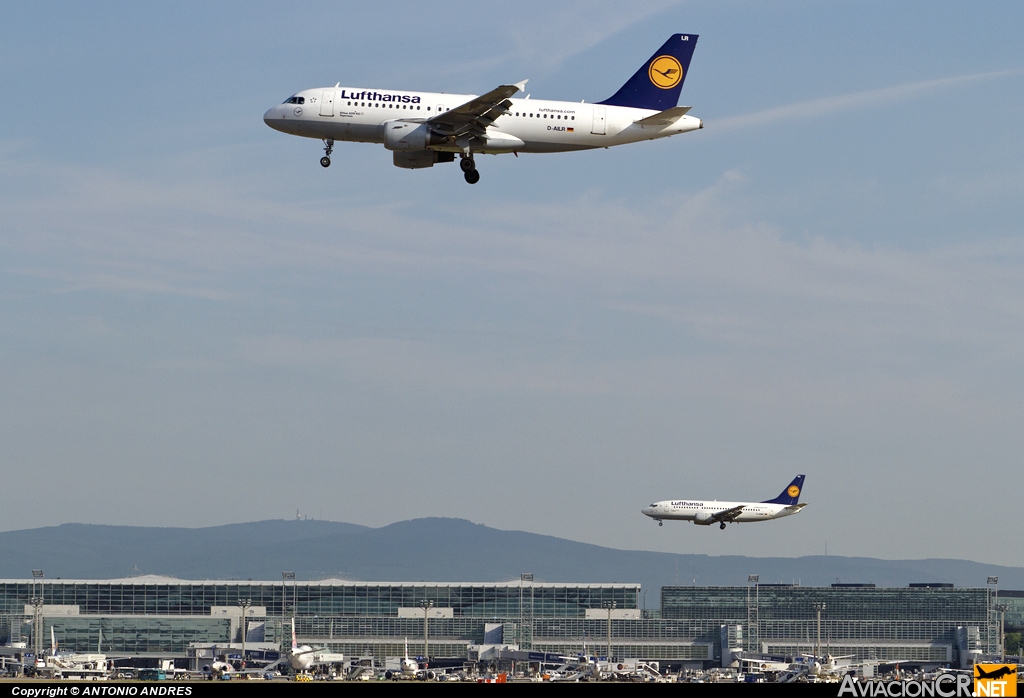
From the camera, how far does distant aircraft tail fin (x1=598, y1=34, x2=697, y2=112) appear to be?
81375 mm

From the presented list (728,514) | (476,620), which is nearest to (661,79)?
(728,514)

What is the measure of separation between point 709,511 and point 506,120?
102m

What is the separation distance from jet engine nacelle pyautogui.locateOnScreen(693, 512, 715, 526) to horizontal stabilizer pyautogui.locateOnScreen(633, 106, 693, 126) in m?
99.3

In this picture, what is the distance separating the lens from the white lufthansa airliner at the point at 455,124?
71.8m

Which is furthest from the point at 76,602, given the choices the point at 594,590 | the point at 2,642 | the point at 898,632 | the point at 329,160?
the point at 329,160

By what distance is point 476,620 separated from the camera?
18725cm

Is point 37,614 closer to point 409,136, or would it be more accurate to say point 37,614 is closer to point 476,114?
point 409,136

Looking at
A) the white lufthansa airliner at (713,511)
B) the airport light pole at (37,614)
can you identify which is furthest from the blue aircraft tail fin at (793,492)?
the airport light pole at (37,614)

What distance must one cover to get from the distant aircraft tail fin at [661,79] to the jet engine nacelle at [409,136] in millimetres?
12623

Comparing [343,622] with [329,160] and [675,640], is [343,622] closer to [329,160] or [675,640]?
[675,640]

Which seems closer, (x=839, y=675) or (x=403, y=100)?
(x=403, y=100)

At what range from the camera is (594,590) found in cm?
19250

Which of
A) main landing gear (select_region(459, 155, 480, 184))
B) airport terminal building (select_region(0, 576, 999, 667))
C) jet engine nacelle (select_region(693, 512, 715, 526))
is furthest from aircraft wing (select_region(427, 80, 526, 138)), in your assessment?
airport terminal building (select_region(0, 576, 999, 667))

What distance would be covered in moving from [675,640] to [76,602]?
78126mm
